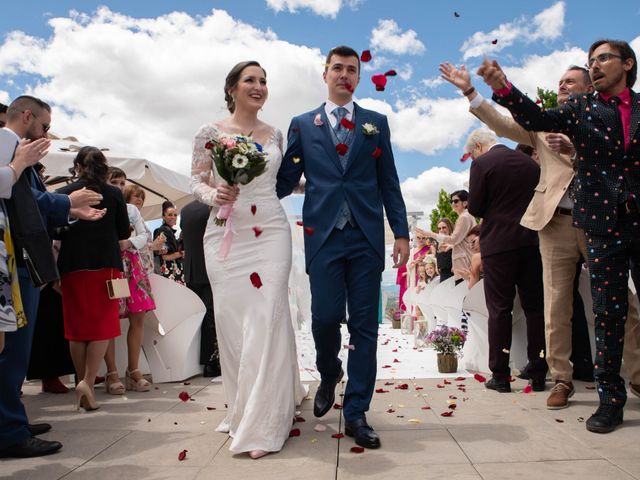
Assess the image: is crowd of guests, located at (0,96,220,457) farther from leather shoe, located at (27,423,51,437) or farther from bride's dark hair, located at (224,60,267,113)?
bride's dark hair, located at (224,60,267,113)

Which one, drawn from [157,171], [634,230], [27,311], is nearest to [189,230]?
[157,171]

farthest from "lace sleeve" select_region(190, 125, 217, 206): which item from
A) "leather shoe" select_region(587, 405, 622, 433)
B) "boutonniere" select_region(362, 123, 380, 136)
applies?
"leather shoe" select_region(587, 405, 622, 433)

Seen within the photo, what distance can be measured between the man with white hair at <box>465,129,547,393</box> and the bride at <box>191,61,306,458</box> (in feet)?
6.58

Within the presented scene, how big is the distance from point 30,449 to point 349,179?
7.68 feet

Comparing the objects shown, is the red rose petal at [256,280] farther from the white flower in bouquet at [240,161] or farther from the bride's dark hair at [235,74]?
the bride's dark hair at [235,74]

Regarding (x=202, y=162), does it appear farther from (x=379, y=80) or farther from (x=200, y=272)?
(x=200, y=272)

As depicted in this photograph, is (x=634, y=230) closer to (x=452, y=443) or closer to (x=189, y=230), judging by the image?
(x=452, y=443)

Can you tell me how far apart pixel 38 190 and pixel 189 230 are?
264 cm

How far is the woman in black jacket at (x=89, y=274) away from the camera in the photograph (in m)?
4.56

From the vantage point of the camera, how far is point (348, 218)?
3.43 m

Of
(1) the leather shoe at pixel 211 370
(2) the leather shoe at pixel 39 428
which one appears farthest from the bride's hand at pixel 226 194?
(1) the leather shoe at pixel 211 370

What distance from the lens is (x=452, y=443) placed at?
125 inches

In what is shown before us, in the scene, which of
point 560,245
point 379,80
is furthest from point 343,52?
point 560,245

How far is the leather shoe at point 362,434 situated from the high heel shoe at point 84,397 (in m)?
2.18
